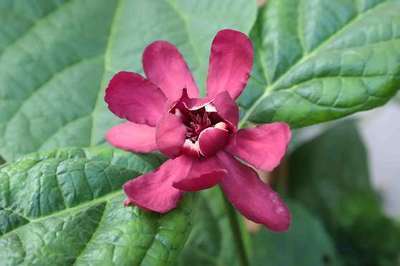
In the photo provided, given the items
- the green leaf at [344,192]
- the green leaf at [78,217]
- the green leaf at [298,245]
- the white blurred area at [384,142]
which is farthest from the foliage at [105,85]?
the white blurred area at [384,142]

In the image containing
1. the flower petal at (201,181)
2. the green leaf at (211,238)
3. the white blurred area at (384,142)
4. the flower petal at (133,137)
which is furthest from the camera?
the white blurred area at (384,142)

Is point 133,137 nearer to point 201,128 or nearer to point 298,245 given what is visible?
point 201,128

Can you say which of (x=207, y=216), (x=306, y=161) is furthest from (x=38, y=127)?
(x=306, y=161)

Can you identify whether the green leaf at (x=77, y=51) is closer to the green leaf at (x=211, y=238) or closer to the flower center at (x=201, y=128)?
the flower center at (x=201, y=128)

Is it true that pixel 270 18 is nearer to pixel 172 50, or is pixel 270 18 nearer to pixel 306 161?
pixel 172 50

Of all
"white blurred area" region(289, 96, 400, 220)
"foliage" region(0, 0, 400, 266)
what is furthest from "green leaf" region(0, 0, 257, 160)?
"white blurred area" region(289, 96, 400, 220)

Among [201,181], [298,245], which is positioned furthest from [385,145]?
[201,181]

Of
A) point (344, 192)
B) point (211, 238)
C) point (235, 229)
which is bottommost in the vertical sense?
point (344, 192)
